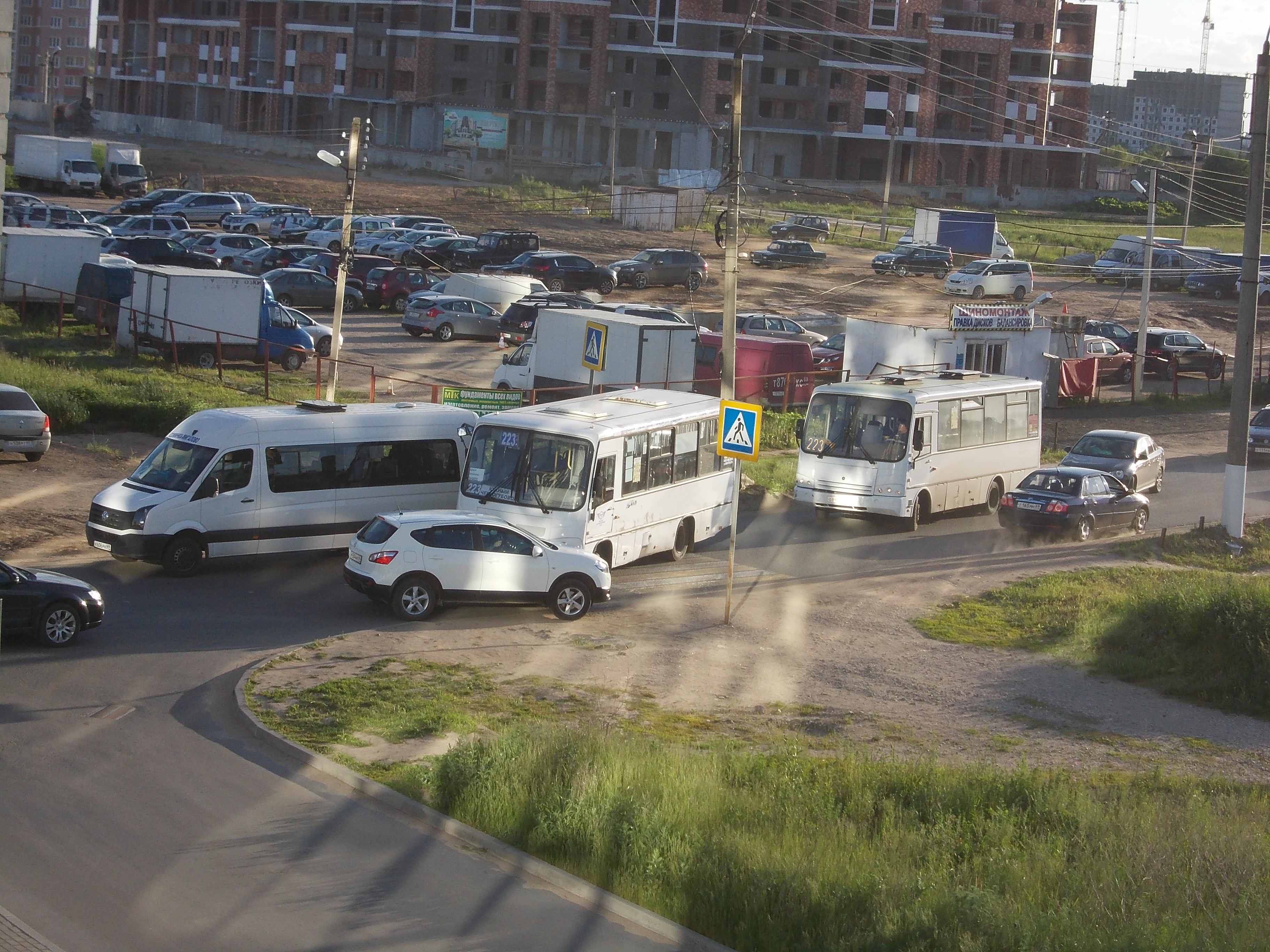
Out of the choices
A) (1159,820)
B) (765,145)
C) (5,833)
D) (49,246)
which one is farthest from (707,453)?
(765,145)

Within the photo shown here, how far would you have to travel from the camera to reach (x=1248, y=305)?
81.6 feet

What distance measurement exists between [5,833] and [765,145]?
88648mm

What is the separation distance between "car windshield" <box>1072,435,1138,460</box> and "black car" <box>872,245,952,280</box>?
3102 centimetres

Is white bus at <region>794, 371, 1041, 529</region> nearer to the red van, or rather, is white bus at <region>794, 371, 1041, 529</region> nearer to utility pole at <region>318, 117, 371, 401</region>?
the red van

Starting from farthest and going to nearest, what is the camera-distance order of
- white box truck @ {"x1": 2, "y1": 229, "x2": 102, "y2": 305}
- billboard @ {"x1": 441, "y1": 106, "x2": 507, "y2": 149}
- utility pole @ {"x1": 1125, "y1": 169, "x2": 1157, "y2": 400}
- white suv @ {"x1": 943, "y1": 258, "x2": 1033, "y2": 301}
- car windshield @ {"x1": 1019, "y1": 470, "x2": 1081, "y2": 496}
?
1. billboard @ {"x1": 441, "y1": 106, "x2": 507, "y2": 149}
2. white suv @ {"x1": 943, "y1": 258, "x2": 1033, "y2": 301}
3. utility pole @ {"x1": 1125, "y1": 169, "x2": 1157, "y2": 400}
4. white box truck @ {"x1": 2, "y1": 229, "x2": 102, "y2": 305}
5. car windshield @ {"x1": 1019, "y1": 470, "x2": 1081, "y2": 496}

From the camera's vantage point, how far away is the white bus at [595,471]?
1841 cm

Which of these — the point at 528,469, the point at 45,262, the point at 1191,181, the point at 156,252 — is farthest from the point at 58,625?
the point at 1191,181

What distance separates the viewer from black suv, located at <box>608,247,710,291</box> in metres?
50.7

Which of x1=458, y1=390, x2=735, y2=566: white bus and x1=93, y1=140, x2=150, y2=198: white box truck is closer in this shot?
x1=458, y1=390, x2=735, y2=566: white bus

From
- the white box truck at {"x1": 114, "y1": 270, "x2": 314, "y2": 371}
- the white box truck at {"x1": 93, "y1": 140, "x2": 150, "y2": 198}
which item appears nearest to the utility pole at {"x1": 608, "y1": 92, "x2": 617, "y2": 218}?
the white box truck at {"x1": 93, "y1": 140, "x2": 150, "y2": 198}

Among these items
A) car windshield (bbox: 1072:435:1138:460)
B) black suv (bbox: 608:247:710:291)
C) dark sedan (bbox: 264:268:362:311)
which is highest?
black suv (bbox: 608:247:710:291)

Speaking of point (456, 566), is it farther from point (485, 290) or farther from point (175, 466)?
point (485, 290)

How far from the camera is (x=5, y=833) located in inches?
374

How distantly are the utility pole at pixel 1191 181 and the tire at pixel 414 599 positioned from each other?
28.3 metres
